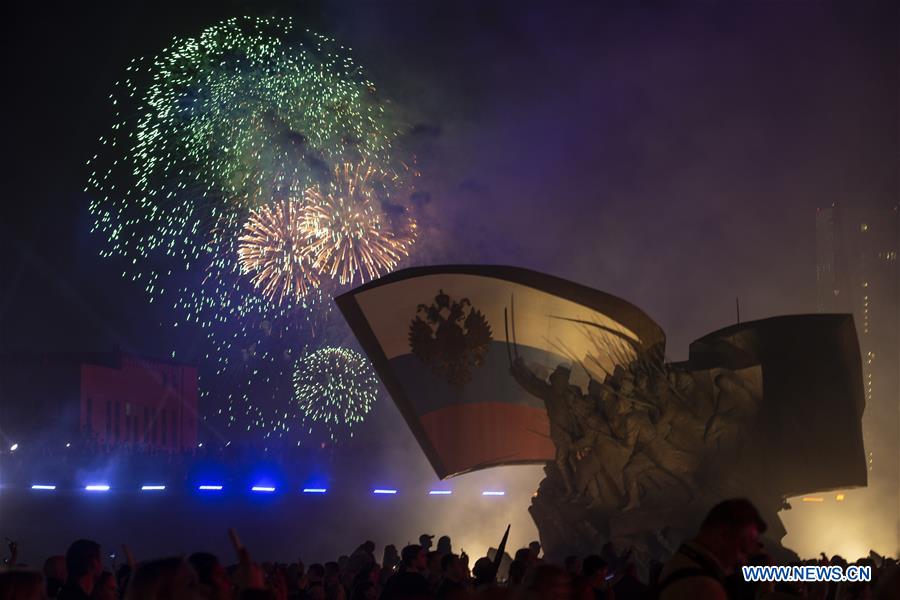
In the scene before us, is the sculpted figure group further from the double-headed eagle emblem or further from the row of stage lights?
the row of stage lights

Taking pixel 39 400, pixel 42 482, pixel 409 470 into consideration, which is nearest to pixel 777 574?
pixel 42 482

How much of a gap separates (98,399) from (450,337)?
1859cm

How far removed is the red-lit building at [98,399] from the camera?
117 feet

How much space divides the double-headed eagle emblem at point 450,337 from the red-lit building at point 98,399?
12.5m

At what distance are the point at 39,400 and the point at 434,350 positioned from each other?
1769 centimetres

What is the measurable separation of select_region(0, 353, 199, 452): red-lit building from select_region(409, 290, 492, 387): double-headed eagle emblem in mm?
12542

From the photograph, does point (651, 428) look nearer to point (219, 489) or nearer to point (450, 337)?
point (450, 337)

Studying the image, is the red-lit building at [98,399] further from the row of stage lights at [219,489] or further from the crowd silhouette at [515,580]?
the crowd silhouette at [515,580]

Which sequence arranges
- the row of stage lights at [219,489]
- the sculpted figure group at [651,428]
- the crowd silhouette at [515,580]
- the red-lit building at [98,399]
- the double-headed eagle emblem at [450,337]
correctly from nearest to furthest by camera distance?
the crowd silhouette at [515,580], the row of stage lights at [219,489], the sculpted figure group at [651,428], the double-headed eagle emblem at [450,337], the red-lit building at [98,399]

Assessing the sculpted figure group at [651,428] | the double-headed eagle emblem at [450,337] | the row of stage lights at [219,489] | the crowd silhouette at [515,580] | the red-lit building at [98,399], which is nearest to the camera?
the crowd silhouette at [515,580]

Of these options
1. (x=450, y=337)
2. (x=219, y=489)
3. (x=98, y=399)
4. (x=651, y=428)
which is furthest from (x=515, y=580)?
(x=98, y=399)

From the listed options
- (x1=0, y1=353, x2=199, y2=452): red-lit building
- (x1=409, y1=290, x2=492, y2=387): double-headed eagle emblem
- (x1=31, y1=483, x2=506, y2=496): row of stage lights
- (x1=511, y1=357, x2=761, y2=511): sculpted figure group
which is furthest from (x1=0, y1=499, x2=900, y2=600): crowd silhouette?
(x1=0, y1=353, x2=199, y2=452): red-lit building

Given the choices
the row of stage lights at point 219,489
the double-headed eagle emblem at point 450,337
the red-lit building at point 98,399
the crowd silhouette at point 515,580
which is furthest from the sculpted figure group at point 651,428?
the red-lit building at point 98,399

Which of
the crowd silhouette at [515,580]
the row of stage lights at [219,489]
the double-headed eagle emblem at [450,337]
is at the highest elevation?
the double-headed eagle emblem at [450,337]
